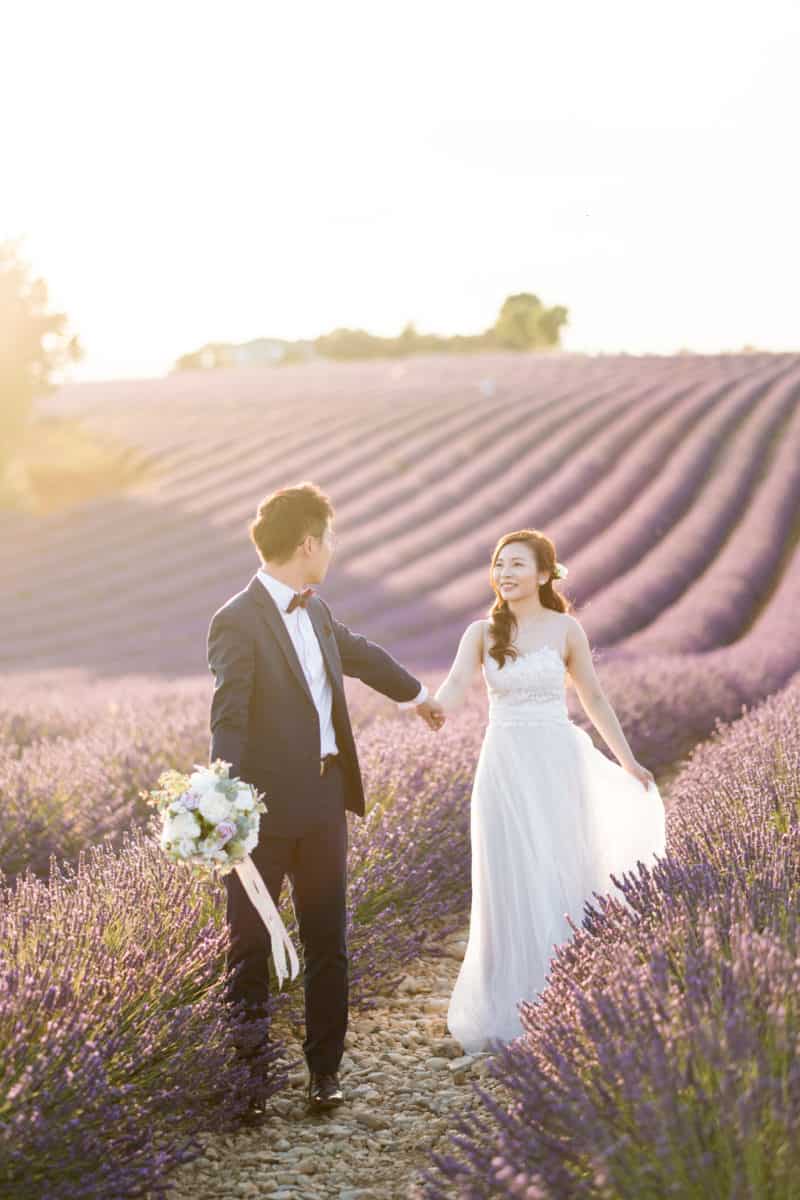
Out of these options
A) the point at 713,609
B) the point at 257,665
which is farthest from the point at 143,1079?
the point at 713,609

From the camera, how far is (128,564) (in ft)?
60.5

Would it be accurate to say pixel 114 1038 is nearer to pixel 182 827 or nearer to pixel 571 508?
pixel 182 827

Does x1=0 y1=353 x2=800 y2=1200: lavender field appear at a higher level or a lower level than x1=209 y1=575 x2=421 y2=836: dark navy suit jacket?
lower

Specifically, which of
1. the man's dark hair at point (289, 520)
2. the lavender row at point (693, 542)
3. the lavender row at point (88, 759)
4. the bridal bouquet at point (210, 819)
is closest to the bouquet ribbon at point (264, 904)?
the bridal bouquet at point (210, 819)

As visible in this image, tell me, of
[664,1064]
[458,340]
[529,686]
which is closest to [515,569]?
[529,686]

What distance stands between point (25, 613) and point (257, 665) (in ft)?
47.4

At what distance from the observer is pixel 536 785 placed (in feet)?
12.9

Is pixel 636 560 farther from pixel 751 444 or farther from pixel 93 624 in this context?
pixel 93 624

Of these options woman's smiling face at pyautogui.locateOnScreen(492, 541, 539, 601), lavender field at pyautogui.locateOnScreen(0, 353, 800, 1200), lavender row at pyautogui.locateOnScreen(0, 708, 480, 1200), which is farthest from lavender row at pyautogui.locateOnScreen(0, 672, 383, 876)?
woman's smiling face at pyautogui.locateOnScreen(492, 541, 539, 601)

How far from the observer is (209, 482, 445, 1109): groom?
3.20 m

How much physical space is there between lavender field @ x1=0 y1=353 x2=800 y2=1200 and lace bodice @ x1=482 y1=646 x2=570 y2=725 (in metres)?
0.57

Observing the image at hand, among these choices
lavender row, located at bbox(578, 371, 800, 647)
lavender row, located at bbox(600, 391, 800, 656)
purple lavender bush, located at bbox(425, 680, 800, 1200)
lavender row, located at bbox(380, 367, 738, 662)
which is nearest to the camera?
purple lavender bush, located at bbox(425, 680, 800, 1200)

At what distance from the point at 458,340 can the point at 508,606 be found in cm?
6028

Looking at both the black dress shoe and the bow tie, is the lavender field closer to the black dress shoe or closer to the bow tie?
the black dress shoe
